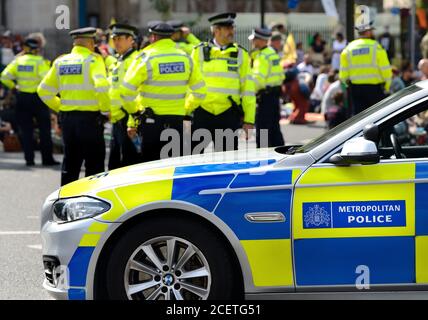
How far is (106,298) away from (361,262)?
145 centimetres

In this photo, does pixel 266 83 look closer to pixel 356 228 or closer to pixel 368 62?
pixel 368 62

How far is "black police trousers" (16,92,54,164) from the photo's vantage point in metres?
16.0

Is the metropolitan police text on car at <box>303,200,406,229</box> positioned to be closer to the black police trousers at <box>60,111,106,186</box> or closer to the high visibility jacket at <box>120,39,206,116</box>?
the high visibility jacket at <box>120,39,206,116</box>

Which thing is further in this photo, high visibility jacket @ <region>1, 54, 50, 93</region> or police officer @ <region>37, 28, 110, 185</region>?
high visibility jacket @ <region>1, 54, 50, 93</region>

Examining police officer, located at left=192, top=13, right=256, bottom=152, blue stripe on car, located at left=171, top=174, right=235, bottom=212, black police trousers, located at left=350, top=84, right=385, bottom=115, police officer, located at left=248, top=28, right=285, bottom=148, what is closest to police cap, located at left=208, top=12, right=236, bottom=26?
police officer, located at left=192, top=13, right=256, bottom=152

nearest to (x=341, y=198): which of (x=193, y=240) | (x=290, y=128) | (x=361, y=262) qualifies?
(x=361, y=262)

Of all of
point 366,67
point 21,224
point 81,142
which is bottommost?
point 21,224

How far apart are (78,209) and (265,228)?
1.13 m

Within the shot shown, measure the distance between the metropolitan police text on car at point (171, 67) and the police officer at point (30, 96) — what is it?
5.74 m

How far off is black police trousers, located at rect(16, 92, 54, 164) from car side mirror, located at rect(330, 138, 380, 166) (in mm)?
10127

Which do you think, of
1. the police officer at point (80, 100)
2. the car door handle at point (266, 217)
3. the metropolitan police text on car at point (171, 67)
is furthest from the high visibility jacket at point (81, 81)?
the car door handle at point (266, 217)

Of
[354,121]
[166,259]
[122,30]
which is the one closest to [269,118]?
[122,30]

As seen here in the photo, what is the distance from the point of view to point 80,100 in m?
11.2
